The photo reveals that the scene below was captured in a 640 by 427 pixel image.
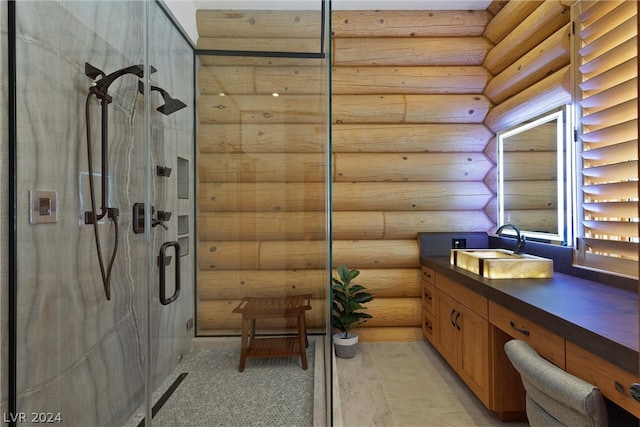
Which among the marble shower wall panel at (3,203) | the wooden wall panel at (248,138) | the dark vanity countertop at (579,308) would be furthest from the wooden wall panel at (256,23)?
the dark vanity countertop at (579,308)

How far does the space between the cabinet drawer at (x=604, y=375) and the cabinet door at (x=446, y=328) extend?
42.9 inches

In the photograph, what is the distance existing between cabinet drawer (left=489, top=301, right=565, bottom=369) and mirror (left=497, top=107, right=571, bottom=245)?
85 cm

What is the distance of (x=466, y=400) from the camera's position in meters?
2.16

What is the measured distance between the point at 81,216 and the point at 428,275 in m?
2.64

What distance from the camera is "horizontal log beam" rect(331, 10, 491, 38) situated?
300cm

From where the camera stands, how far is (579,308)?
143cm

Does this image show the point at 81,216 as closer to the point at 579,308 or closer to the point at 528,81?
the point at 579,308

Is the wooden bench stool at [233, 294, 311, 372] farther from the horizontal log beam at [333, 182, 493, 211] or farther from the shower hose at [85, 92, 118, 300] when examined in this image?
the horizontal log beam at [333, 182, 493, 211]

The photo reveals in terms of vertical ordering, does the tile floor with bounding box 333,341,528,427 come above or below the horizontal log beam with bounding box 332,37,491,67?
below

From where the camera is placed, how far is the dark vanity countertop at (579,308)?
1090mm

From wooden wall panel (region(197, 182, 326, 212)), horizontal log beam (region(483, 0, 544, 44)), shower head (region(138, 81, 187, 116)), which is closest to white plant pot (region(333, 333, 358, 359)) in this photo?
wooden wall panel (region(197, 182, 326, 212))

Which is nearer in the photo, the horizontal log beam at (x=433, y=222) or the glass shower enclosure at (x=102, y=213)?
the glass shower enclosure at (x=102, y=213)

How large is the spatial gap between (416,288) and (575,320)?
1843 mm

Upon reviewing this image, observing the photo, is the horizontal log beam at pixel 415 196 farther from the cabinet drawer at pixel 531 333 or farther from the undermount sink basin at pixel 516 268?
the cabinet drawer at pixel 531 333
